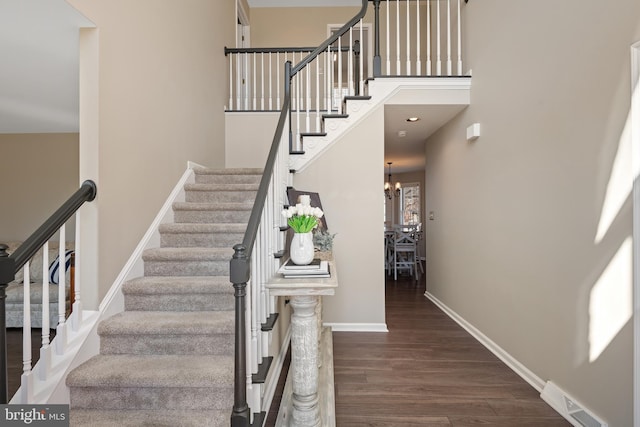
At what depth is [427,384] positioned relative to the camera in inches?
91.7

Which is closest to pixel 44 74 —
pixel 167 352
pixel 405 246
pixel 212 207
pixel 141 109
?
pixel 141 109

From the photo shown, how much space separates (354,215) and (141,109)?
223cm

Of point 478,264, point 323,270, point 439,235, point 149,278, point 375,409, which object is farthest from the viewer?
point 439,235

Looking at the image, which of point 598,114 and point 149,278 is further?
point 149,278

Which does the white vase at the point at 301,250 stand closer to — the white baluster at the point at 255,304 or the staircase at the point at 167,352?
the white baluster at the point at 255,304

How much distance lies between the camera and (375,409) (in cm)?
204

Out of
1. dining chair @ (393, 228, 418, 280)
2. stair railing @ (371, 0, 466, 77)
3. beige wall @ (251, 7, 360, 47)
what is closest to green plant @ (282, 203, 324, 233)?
stair railing @ (371, 0, 466, 77)

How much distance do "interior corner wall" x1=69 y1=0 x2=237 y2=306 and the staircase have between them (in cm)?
27

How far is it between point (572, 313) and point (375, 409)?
1403 mm

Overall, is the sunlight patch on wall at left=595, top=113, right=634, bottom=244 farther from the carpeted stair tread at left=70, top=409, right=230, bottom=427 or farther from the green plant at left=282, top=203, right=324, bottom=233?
the carpeted stair tread at left=70, top=409, right=230, bottom=427

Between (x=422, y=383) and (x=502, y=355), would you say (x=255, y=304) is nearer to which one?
(x=422, y=383)

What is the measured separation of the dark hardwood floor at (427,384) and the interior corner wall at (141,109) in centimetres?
191

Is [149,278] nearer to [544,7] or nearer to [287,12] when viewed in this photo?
[544,7]

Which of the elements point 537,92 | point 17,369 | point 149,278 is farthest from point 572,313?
point 17,369
